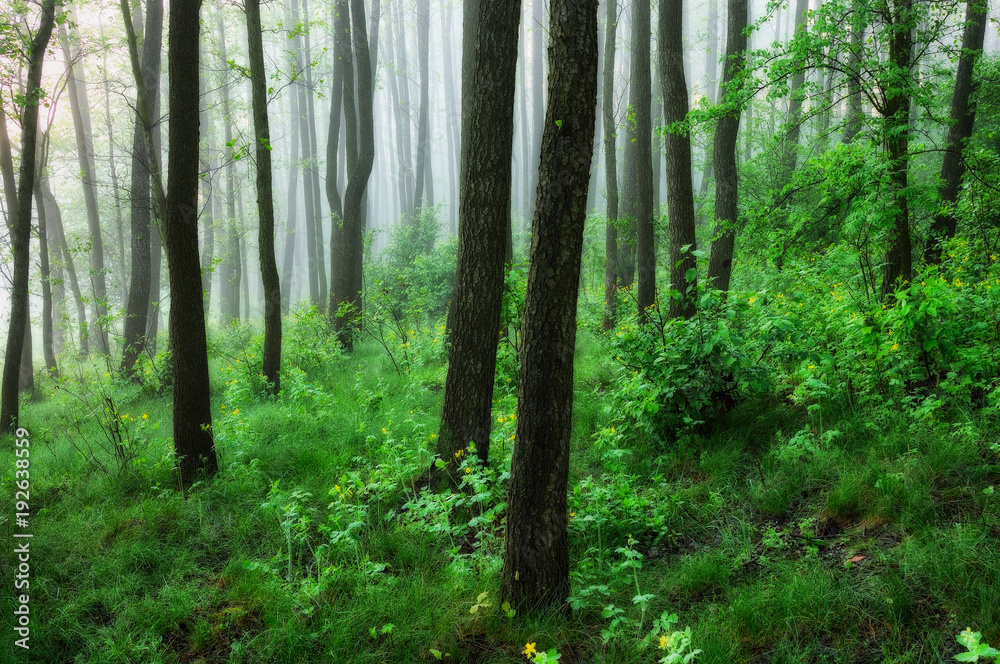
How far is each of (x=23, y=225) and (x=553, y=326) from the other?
7.78 meters

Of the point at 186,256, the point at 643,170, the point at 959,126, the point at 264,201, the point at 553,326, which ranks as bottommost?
the point at 553,326

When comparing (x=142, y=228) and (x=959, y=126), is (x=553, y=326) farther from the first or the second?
(x=142, y=228)

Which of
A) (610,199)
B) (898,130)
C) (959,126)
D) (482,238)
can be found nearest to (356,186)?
(610,199)

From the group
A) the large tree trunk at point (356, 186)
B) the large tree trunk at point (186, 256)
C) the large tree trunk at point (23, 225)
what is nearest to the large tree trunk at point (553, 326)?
the large tree trunk at point (186, 256)

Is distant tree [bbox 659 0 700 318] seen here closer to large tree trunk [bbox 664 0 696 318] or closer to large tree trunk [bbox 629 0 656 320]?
large tree trunk [bbox 664 0 696 318]

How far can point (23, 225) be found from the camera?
280 inches

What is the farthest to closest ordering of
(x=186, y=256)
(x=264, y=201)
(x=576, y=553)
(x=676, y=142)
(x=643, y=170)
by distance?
(x=643, y=170)
(x=264, y=201)
(x=676, y=142)
(x=186, y=256)
(x=576, y=553)

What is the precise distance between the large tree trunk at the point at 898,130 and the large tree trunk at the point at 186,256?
19.1ft

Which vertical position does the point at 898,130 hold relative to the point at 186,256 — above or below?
above

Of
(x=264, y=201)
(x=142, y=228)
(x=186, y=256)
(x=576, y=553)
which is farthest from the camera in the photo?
(x=142, y=228)

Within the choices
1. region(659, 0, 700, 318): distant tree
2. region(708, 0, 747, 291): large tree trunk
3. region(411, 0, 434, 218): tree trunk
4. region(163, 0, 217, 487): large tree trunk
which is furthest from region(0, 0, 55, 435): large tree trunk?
region(411, 0, 434, 218): tree trunk

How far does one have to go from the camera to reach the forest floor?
8.93ft

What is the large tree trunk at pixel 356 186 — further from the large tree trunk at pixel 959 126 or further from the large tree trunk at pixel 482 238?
the large tree trunk at pixel 959 126

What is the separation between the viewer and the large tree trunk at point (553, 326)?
272cm
